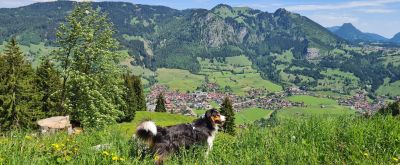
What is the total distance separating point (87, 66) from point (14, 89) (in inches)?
367

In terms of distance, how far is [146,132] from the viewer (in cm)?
988

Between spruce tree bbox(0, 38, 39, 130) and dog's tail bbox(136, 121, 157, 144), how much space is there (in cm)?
4121

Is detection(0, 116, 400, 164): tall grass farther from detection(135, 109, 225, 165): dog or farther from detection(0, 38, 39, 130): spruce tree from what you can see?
detection(0, 38, 39, 130): spruce tree

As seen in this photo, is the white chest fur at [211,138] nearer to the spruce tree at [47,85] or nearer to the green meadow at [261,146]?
the green meadow at [261,146]

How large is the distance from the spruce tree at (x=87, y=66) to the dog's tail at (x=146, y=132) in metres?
36.9

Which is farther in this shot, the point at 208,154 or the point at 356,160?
the point at 208,154

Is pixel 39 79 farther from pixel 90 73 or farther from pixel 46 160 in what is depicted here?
pixel 46 160

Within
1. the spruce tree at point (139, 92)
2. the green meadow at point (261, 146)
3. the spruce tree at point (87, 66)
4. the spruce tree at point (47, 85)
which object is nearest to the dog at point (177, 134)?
the green meadow at point (261, 146)

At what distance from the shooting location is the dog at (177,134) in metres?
9.86

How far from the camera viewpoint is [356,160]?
7867 mm

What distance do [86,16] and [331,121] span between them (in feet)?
140

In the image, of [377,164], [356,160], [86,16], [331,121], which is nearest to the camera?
[377,164]

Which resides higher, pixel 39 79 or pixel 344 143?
pixel 344 143

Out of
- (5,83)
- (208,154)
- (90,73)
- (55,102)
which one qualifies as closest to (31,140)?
(208,154)
